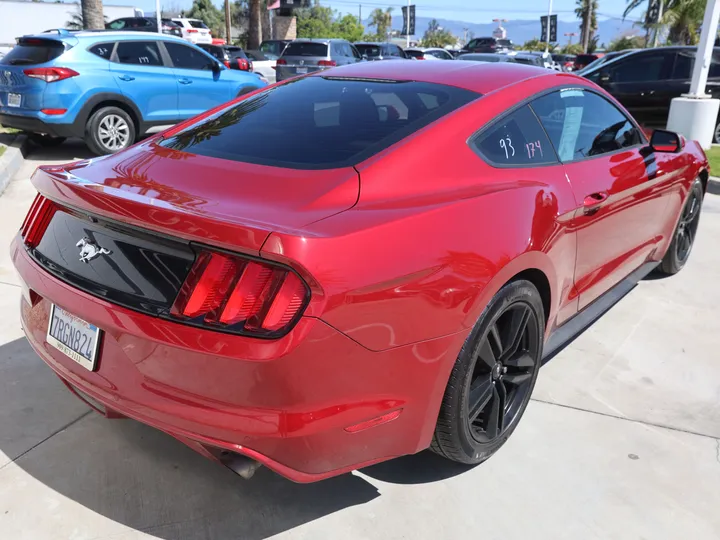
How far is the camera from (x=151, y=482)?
8.55 ft

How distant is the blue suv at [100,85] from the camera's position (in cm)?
827

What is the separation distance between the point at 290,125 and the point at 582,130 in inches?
58.5

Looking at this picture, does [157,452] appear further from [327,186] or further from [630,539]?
[630,539]

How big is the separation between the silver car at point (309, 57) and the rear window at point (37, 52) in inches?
398

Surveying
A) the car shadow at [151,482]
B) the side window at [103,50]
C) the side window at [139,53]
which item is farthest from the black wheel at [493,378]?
the side window at [139,53]

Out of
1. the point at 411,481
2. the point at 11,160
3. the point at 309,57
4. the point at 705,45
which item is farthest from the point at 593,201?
the point at 309,57

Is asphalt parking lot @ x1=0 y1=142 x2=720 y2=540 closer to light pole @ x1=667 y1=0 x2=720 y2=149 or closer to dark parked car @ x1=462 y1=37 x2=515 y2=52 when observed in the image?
light pole @ x1=667 y1=0 x2=720 y2=149

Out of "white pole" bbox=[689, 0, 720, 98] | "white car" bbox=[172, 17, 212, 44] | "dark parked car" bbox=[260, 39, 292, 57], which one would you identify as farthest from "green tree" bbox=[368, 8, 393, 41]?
"white pole" bbox=[689, 0, 720, 98]

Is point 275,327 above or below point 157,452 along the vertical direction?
above

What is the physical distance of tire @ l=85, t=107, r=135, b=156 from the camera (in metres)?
8.62

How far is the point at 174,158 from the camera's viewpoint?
261 centimetres

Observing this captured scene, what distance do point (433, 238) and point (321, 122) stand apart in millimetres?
915

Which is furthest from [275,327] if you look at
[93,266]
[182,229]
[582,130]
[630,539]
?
[582,130]

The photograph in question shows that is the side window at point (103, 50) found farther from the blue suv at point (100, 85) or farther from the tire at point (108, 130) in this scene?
the tire at point (108, 130)
